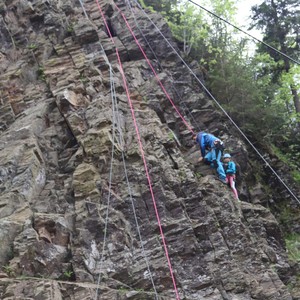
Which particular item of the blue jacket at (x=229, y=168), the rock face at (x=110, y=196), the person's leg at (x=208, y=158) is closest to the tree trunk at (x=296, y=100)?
the rock face at (x=110, y=196)

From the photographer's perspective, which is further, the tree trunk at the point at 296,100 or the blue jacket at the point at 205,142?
the tree trunk at the point at 296,100

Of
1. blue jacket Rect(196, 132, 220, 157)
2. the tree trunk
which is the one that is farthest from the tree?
blue jacket Rect(196, 132, 220, 157)

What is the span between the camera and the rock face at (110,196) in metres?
7.88

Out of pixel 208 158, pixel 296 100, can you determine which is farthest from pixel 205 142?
pixel 296 100

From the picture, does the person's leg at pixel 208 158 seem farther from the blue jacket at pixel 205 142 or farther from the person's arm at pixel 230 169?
the person's arm at pixel 230 169

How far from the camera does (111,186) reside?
9.61 meters

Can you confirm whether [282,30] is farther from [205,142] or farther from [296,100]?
[205,142]

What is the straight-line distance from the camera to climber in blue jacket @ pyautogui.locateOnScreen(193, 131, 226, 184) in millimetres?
12047

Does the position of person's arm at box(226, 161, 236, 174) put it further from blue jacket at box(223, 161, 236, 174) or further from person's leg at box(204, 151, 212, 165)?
person's leg at box(204, 151, 212, 165)

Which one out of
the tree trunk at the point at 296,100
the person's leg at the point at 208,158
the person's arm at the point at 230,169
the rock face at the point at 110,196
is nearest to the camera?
the rock face at the point at 110,196

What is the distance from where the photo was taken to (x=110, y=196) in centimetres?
927

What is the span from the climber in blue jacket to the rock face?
0.31 meters

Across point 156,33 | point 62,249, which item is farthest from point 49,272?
point 156,33

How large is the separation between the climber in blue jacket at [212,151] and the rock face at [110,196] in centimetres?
31
